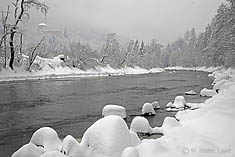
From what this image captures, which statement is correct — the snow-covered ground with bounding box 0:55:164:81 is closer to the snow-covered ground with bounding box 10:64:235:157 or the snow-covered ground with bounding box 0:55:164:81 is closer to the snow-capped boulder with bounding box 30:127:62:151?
the snow-capped boulder with bounding box 30:127:62:151

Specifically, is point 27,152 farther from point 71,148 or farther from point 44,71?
point 44,71

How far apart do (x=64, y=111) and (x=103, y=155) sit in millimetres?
11226

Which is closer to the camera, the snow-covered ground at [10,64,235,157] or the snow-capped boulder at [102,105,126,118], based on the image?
the snow-covered ground at [10,64,235,157]

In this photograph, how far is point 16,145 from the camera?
1085cm

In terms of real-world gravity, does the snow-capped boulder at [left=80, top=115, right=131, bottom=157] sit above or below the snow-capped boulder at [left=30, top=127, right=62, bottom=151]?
above

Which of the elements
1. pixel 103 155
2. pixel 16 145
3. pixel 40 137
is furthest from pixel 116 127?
pixel 16 145

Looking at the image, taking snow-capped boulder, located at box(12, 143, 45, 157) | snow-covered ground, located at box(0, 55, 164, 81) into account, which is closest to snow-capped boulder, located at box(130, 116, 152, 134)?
snow-capped boulder, located at box(12, 143, 45, 157)

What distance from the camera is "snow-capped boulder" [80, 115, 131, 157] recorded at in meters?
7.71

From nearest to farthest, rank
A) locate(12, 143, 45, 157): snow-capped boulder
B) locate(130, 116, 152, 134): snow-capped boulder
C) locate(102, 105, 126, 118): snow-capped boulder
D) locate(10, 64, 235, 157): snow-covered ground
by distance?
locate(10, 64, 235, 157): snow-covered ground → locate(12, 143, 45, 157): snow-capped boulder → locate(130, 116, 152, 134): snow-capped boulder → locate(102, 105, 126, 118): snow-capped boulder

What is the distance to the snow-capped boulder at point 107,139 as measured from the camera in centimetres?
771

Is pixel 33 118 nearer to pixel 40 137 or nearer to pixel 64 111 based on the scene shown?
pixel 64 111

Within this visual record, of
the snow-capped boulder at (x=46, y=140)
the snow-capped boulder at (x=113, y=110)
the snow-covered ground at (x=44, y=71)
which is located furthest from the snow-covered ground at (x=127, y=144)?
the snow-covered ground at (x=44, y=71)

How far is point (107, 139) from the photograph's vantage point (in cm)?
787

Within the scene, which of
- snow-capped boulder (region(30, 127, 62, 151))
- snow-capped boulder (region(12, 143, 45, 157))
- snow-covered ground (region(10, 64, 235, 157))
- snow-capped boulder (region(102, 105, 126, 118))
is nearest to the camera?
snow-covered ground (region(10, 64, 235, 157))
